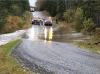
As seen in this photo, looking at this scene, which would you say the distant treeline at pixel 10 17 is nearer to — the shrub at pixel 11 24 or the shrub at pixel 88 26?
the shrub at pixel 11 24

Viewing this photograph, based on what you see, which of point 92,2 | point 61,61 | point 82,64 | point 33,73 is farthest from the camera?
point 92,2

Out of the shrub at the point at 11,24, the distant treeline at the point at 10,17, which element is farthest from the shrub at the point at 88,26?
the distant treeline at the point at 10,17

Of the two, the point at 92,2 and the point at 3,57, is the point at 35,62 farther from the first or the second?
the point at 92,2

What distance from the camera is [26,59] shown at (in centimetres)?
2217

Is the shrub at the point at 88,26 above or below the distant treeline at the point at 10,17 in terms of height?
above

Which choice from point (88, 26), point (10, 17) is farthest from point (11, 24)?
point (88, 26)

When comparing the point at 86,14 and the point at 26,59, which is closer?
the point at 26,59

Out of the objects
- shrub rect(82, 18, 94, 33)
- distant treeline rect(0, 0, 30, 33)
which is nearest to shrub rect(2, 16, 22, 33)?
distant treeline rect(0, 0, 30, 33)

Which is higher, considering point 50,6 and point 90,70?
point 90,70

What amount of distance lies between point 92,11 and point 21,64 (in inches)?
1512

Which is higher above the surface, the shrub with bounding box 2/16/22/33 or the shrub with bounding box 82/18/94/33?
the shrub with bounding box 82/18/94/33

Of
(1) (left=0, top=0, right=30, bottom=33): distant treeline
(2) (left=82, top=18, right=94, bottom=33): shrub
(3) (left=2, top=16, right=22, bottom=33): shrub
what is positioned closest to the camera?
(2) (left=82, top=18, right=94, bottom=33): shrub

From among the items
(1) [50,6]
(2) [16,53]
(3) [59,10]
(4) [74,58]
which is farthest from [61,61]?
(1) [50,6]

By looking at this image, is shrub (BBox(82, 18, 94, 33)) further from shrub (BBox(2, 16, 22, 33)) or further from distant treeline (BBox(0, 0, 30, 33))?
distant treeline (BBox(0, 0, 30, 33))
